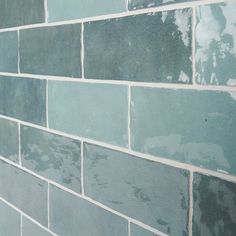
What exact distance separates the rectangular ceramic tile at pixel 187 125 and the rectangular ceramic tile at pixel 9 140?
464mm

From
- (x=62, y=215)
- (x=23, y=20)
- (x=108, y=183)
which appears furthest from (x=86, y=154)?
(x=23, y=20)

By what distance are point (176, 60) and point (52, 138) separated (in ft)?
1.30

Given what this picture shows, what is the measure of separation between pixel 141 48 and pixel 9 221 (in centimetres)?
73

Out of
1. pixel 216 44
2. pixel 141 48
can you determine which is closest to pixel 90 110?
pixel 141 48

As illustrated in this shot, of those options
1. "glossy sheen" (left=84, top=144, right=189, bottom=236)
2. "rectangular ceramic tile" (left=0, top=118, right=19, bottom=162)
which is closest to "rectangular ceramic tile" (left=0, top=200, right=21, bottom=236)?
"rectangular ceramic tile" (left=0, top=118, right=19, bottom=162)

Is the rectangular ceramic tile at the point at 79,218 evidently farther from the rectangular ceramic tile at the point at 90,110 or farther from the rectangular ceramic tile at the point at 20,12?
the rectangular ceramic tile at the point at 20,12

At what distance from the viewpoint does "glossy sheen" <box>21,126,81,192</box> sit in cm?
80

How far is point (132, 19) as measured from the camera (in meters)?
0.63

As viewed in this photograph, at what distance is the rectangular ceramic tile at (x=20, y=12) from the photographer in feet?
2.85

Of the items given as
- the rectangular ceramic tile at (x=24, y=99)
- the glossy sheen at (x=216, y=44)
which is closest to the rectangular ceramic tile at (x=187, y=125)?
the glossy sheen at (x=216, y=44)

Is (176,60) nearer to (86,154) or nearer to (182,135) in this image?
(182,135)

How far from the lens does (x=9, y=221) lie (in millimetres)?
1098

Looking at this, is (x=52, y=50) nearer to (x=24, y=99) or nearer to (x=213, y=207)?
(x=24, y=99)

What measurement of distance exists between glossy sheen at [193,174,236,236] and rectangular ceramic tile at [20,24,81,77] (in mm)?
349
